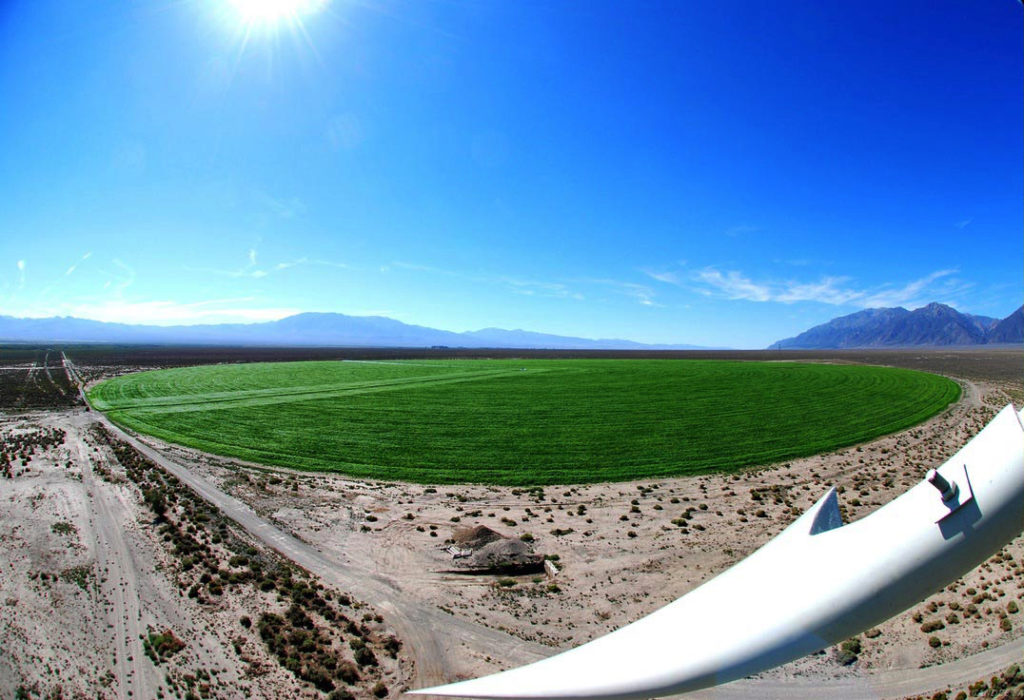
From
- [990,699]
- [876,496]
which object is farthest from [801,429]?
[990,699]

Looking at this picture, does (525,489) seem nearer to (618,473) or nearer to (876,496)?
(618,473)

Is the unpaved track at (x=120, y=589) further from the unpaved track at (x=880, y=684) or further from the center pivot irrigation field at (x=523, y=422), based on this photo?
the unpaved track at (x=880, y=684)

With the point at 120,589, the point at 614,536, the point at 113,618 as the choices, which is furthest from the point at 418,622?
the point at 120,589

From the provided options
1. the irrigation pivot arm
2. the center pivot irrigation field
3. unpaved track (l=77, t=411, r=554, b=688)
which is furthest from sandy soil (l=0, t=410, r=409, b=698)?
the irrigation pivot arm

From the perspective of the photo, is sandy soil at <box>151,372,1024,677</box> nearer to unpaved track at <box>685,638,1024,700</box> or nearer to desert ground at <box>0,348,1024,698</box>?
desert ground at <box>0,348,1024,698</box>

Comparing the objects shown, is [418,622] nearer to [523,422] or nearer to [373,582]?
[373,582]

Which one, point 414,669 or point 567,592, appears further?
point 567,592
